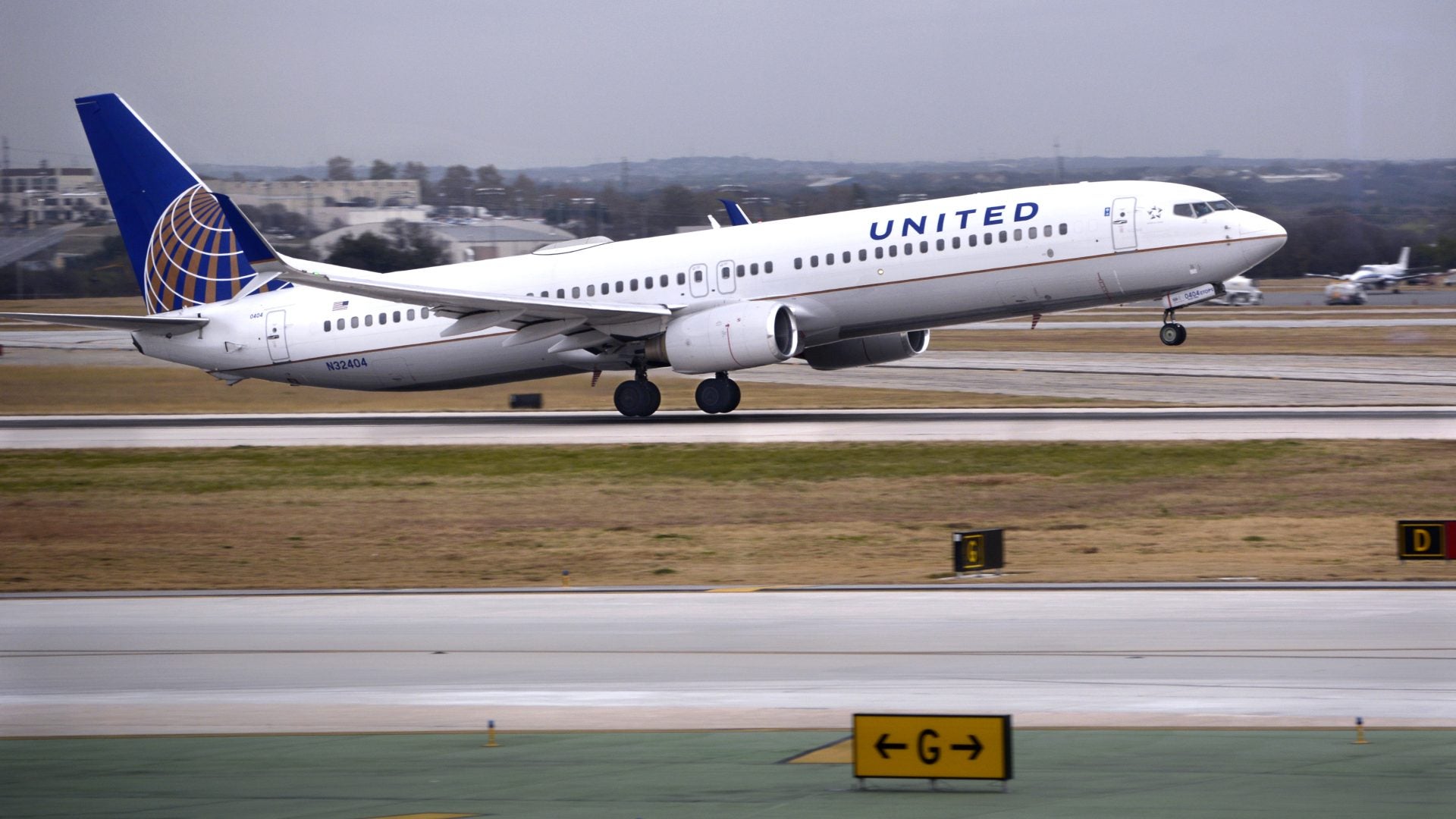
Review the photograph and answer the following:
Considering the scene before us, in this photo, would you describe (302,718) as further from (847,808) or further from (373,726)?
(847,808)

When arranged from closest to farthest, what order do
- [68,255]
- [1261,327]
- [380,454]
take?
[380,454] < [68,255] < [1261,327]

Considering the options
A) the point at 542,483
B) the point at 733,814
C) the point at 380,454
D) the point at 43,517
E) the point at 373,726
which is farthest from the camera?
the point at 380,454

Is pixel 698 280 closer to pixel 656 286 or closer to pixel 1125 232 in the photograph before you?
pixel 656 286

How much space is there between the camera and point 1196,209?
3462 cm

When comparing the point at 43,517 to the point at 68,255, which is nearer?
the point at 43,517

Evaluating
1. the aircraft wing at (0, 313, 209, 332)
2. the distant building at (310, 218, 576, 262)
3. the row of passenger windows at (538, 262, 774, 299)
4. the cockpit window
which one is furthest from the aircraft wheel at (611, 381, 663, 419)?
the distant building at (310, 218, 576, 262)

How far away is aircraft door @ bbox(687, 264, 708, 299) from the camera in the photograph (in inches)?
1454

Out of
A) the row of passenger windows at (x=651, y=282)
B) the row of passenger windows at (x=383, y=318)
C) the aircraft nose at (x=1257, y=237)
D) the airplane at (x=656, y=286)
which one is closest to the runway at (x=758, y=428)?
the airplane at (x=656, y=286)

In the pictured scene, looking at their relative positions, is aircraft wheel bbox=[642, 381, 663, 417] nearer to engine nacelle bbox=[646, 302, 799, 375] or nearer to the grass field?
engine nacelle bbox=[646, 302, 799, 375]

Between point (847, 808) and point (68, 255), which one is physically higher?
point (68, 255)

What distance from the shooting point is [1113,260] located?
1352 inches

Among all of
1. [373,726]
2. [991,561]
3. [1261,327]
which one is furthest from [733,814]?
[1261,327]

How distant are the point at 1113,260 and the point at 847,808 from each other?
87.4 ft

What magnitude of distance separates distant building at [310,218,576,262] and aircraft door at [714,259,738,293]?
1814 centimetres
